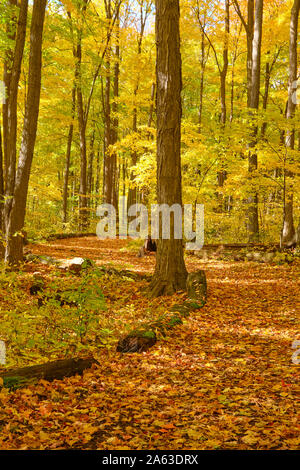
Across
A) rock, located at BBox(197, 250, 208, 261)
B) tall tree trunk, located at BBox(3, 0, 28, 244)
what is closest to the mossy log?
tall tree trunk, located at BBox(3, 0, 28, 244)

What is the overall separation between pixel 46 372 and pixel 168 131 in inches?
201

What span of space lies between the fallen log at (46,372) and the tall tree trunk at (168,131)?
→ 3.32 metres

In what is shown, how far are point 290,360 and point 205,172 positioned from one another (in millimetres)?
9701

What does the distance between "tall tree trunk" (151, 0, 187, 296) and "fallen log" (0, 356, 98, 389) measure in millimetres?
3320

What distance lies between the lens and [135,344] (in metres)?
5.11

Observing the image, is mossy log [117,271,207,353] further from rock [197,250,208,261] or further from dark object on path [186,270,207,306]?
rock [197,250,208,261]

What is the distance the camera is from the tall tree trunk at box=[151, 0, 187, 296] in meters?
7.06

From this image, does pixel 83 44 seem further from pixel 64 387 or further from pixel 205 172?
pixel 64 387

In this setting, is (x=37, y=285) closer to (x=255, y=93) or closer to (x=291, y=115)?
(x=291, y=115)

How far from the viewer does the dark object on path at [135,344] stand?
16.7 ft

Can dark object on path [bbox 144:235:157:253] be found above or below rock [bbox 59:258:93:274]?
above

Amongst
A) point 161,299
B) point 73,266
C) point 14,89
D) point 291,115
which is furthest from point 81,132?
point 161,299

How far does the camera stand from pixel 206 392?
150 inches
